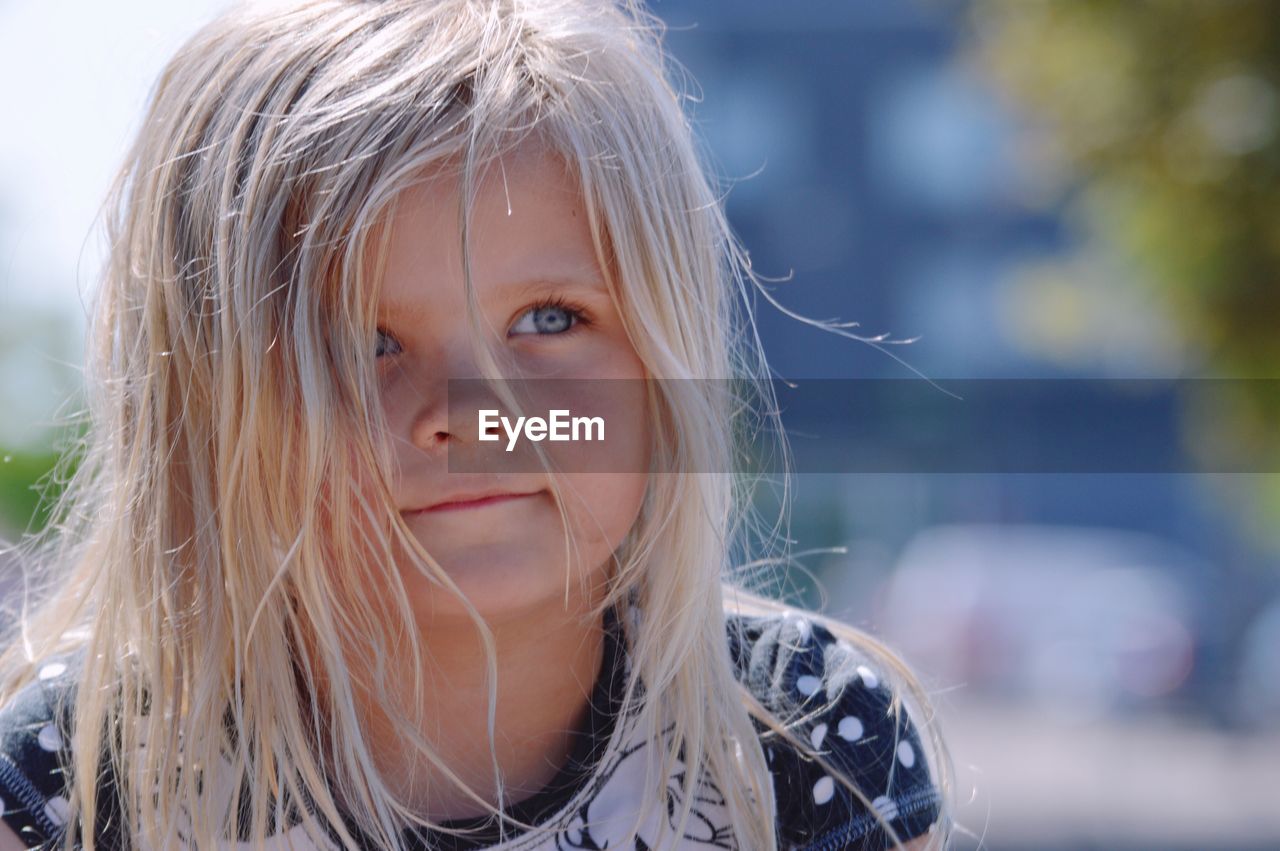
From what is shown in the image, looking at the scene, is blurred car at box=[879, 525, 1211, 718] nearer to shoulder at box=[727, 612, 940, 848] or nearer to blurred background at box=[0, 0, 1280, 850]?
blurred background at box=[0, 0, 1280, 850]

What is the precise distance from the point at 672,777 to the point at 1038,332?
6.87m

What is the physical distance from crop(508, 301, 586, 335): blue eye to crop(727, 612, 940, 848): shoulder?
1.46 feet

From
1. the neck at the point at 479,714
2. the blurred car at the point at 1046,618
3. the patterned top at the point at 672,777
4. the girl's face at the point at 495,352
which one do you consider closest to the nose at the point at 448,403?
the girl's face at the point at 495,352

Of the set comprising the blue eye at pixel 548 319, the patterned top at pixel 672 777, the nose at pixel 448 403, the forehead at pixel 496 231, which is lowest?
the patterned top at pixel 672 777

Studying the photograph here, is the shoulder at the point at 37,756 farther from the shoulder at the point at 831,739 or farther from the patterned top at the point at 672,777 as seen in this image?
the shoulder at the point at 831,739

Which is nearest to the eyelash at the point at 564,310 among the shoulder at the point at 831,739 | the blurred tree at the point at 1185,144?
the shoulder at the point at 831,739

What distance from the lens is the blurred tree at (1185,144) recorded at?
20.3 ft

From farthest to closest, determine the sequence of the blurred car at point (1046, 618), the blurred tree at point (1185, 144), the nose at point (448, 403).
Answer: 1. the blurred car at point (1046, 618)
2. the blurred tree at point (1185, 144)
3. the nose at point (448, 403)

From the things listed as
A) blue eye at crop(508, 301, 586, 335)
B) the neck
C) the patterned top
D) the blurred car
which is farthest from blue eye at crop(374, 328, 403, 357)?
the blurred car

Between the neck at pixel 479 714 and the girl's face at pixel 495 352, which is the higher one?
the girl's face at pixel 495 352

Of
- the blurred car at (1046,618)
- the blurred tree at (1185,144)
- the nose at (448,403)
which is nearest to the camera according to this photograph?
the nose at (448,403)

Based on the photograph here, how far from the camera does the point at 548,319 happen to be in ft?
4.34

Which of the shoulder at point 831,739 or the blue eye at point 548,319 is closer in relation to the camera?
the blue eye at point 548,319

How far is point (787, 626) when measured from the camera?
1.60m
